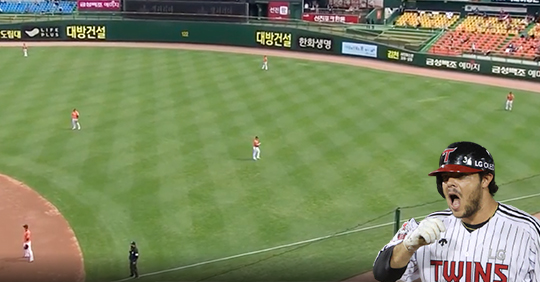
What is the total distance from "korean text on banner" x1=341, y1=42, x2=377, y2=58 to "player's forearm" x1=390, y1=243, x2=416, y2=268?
49438 mm

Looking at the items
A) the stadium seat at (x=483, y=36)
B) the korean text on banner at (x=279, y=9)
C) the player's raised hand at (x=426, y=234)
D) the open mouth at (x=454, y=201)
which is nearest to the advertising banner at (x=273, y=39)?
the korean text on banner at (x=279, y=9)

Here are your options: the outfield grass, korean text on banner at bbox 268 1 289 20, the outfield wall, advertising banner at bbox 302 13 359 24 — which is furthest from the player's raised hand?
advertising banner at bbox 302 13 359 24

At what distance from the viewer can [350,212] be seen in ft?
71.7

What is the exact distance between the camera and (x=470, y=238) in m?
4.56

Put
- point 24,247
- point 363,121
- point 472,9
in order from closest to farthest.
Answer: point 24,247, point 363,121, point 472,9

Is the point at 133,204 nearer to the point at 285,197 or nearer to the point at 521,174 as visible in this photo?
the point at 285,197

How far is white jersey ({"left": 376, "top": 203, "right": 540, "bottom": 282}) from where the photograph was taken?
176 inches

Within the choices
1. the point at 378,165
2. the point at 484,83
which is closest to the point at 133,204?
the point at 378,165

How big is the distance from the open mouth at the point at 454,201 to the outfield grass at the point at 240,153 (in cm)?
1069

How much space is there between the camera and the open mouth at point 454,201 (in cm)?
434

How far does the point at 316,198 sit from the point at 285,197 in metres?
1.14

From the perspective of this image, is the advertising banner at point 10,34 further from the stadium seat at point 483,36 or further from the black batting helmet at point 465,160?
the black batting helmet at point 465,160

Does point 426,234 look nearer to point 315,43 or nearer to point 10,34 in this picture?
point 315,43

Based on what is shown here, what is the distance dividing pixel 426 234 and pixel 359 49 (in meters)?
50.4
